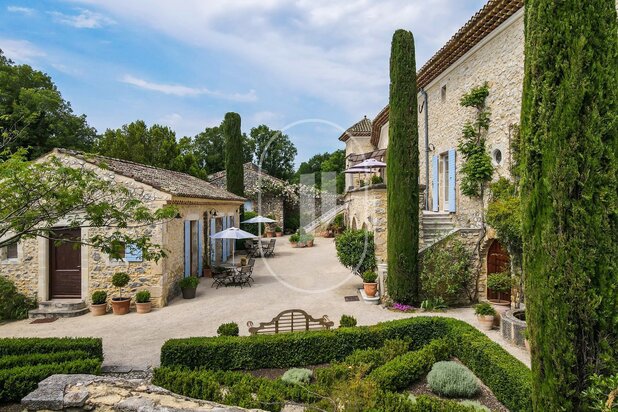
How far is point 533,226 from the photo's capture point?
13.7ft

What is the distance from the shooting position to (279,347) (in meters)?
6.65

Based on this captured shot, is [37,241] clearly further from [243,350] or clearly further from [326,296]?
[326,296]

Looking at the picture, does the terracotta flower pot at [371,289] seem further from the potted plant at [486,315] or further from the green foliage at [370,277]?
the potted plant at [486,315]

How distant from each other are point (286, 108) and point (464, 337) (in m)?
10.5

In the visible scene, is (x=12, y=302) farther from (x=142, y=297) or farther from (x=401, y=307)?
(x=401, y=307)

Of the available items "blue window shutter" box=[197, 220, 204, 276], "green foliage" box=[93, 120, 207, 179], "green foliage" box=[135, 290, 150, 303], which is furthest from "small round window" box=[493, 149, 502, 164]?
"green foliage" box=[93, 120, 207, 179]

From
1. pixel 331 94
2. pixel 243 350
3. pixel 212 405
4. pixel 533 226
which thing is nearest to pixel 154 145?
pixel 331 94

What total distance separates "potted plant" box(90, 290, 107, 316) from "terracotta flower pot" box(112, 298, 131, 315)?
0.27 m

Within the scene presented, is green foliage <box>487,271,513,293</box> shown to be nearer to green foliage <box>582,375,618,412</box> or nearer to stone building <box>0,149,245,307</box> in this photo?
green foliage <box>582,375,618,412</box>

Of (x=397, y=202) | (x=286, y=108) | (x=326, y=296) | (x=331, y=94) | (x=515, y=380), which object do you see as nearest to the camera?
(x=515, y=380)

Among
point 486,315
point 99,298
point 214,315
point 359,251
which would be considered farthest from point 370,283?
point 99,298

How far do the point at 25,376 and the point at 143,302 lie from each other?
4606 millimetres

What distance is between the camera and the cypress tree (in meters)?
23.9

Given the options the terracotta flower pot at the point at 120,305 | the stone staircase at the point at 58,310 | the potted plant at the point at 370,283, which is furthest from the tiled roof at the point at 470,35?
the stone staircase at the point at 58,310
